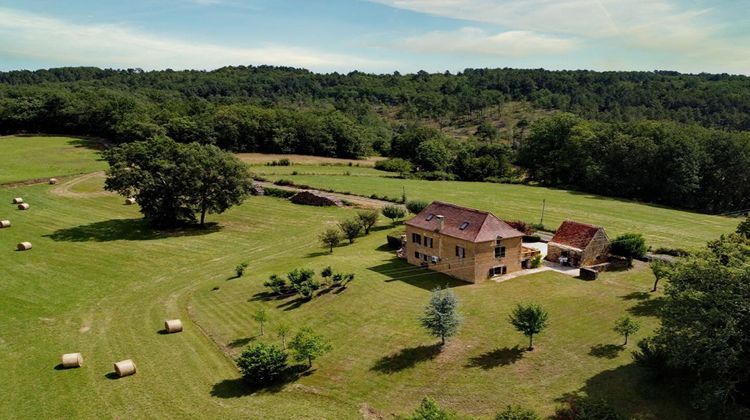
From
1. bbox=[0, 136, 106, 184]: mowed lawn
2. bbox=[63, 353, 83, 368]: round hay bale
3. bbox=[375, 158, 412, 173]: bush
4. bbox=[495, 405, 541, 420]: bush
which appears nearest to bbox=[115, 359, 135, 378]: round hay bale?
bbox=[63, 353, 83, 368]: round hay bale

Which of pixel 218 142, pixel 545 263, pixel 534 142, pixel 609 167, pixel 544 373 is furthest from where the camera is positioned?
pixel 218 142

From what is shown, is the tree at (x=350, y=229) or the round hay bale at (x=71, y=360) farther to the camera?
the tree at (x=350, y=229)

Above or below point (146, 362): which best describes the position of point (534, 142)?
above

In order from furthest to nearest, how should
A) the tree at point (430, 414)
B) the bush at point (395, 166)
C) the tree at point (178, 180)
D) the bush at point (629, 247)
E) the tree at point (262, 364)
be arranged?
the bush at point (395, 166) < the tree at point (178, 180) < the bush at point (629, 247) < the tree at point (262, 364) < the tree at point (430, 414)

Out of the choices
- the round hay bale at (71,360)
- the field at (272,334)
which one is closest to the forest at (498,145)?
the field at (272,334)

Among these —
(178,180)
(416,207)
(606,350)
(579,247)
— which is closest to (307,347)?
(606,350)

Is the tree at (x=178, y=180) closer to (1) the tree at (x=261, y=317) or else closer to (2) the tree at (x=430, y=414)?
(1) the tree at (x=261, y=317)

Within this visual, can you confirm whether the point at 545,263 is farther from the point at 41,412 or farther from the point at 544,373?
the point at 41,412

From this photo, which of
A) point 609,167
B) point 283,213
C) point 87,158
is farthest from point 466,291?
point 87,158
